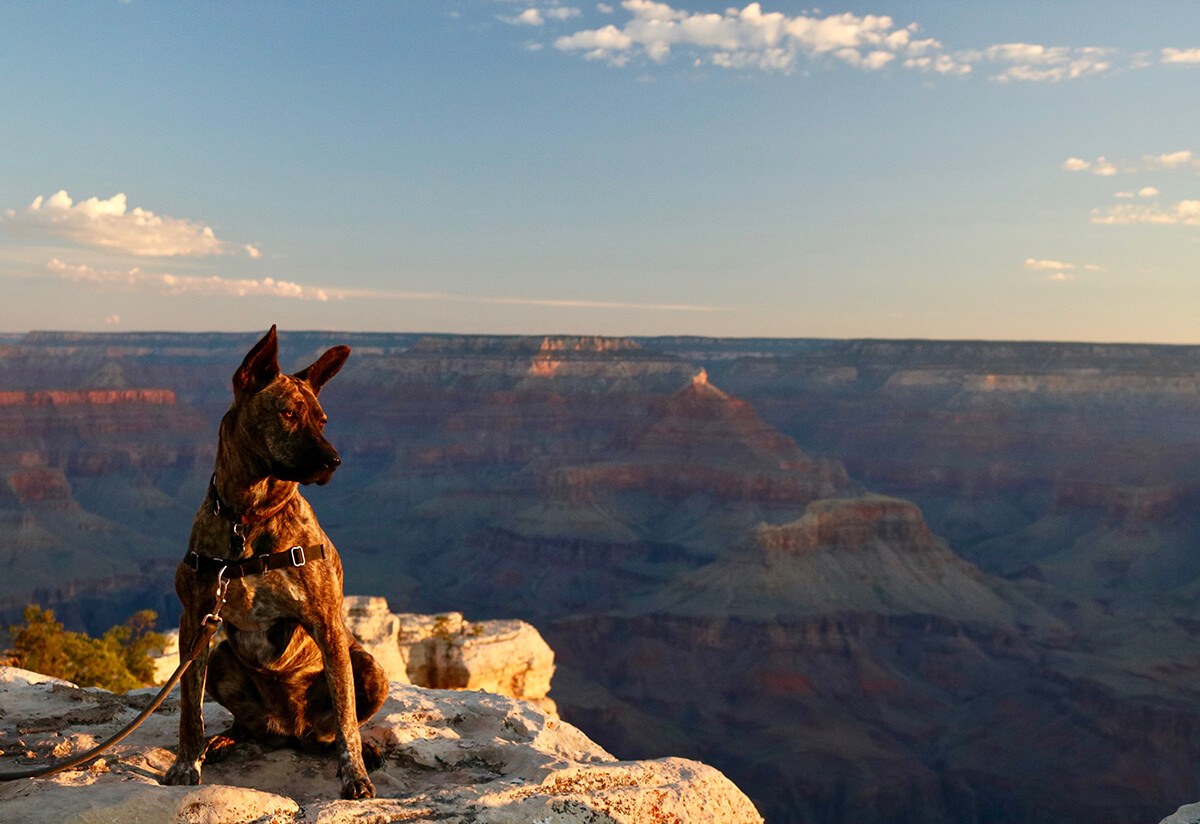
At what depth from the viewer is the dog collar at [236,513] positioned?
5.12 m

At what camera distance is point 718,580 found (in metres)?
88.6

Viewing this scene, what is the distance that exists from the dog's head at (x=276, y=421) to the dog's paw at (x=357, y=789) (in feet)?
6.10

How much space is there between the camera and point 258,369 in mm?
4926

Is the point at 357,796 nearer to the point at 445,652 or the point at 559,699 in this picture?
the point at 445,652

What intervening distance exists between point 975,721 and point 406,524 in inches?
3638

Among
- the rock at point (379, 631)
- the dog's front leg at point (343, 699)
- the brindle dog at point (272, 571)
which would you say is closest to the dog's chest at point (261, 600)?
the brindle dog at point (272, 571)

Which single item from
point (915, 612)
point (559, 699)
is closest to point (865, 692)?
point (915, 612)

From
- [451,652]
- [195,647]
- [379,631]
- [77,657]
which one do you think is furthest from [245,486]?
[77,657]

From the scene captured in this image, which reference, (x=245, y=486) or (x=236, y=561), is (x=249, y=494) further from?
(x=236, y=561)

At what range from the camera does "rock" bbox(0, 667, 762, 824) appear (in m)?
4.46

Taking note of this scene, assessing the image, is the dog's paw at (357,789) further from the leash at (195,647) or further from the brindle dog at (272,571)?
the leash at (195,647)

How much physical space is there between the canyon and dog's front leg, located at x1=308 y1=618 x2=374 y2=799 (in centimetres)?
5359

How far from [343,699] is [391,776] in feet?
2.65

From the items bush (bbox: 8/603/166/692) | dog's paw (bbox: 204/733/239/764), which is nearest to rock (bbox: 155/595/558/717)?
bush (bbox: 8/603/166/692)
